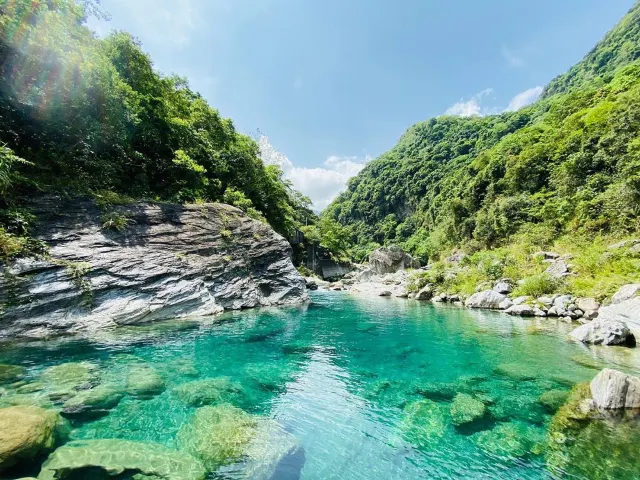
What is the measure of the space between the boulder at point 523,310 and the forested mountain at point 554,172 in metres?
11.2

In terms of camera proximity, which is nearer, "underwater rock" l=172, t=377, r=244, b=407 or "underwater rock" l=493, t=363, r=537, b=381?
"underwater rock" l=172, t=377, r=244, b=407

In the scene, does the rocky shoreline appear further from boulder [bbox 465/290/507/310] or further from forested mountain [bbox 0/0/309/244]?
forested mountain [bbox 0/0/309/244]

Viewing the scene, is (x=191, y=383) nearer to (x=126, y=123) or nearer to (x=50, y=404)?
(x=50, y=404)

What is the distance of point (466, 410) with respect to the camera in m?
7.70

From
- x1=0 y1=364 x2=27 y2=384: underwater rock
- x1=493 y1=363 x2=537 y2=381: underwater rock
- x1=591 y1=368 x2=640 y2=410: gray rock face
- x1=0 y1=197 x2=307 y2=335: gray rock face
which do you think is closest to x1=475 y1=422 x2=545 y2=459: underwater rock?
x1=591 y1=368 x2=640 y2=410: gray rock face

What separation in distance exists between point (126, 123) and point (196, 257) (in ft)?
39.0

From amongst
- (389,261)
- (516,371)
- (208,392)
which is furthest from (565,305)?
(389,261)

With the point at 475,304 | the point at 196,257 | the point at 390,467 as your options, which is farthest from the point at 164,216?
the point at 475,304

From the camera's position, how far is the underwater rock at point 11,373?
8069 mm

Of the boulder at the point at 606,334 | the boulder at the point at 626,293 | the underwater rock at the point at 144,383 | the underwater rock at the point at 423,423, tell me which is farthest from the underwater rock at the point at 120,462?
the boulder at the point at 626,293

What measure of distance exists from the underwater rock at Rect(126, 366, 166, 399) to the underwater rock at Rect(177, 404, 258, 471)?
2.01m

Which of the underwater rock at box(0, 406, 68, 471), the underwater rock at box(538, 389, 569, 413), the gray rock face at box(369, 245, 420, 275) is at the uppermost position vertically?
the gray rock face at box(369, 245, 420, 275)

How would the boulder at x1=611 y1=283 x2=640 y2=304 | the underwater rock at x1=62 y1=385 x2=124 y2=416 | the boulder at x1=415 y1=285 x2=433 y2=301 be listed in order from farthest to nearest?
the boulder at x1=415 y1=285 x2=433 y2=301 → the boulder at x1=611 y1=283 x2=640 y2=304 → the underwater rock at x1=62 y1=385 x2=124 y2=416

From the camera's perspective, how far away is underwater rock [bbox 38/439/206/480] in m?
4.77
